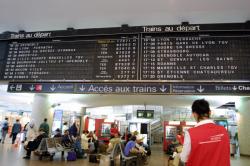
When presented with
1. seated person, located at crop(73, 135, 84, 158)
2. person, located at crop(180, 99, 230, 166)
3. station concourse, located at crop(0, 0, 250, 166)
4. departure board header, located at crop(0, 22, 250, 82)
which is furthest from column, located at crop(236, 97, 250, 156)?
person, located at crop(180, 99, 230, 166)

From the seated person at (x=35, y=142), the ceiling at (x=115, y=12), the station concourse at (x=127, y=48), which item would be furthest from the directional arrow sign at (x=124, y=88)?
the seated person at (x=35, y=142)

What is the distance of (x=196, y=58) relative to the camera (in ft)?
16.3

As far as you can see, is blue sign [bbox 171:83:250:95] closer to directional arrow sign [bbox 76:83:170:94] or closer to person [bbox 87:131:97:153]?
directional arrow sign [bbox 76:83:170:94]

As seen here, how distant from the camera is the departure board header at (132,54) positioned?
4.87 meters

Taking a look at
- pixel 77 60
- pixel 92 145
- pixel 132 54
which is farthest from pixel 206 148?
pixel 92 145

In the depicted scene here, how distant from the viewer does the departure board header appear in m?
4.87

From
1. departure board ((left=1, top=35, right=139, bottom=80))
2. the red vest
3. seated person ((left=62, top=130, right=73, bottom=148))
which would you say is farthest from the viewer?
seated person ((left=62, top=130, right=73, bottom=148))

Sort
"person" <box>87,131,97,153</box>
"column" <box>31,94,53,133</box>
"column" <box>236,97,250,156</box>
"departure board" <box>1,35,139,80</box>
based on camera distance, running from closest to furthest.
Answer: "departure board" <box>1,35,139,80</box> < "column" <box>31,94,53,133</box> < "column" <box>236,97,250,156</box> < "person" <box>87,131,97,153</box>

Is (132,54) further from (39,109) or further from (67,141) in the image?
(67,141)

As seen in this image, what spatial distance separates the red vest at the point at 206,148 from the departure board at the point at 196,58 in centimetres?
295

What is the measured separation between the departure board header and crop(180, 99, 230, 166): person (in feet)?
9.47

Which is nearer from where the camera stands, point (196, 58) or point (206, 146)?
point (206, 146)

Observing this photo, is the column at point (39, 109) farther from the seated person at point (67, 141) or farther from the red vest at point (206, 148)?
the red vest at point (206, 148)

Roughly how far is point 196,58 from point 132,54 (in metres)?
1.42
